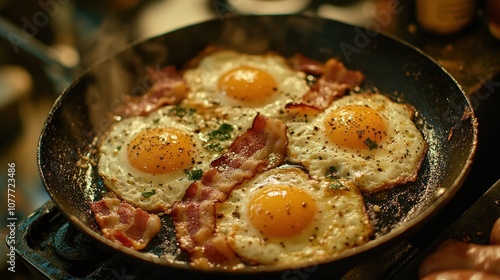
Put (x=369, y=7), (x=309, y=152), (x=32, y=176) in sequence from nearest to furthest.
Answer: (x=309, y=152), (x=369, y=7), (x=32, y=176)

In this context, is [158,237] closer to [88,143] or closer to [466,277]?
[88,143]

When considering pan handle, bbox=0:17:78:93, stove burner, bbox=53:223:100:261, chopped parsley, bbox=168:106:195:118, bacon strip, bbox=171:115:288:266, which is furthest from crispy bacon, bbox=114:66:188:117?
pan handle, bbox=0:17:78:93

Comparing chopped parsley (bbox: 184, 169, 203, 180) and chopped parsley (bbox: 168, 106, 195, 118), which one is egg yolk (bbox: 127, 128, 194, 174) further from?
chopped parsley (bbox: 168, 106, 195, 118)

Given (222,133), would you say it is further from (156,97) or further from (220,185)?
(156,97)

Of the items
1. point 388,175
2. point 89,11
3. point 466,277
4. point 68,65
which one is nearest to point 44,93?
point 89,11

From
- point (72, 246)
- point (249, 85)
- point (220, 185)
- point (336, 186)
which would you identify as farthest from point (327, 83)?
point (72, 246)
